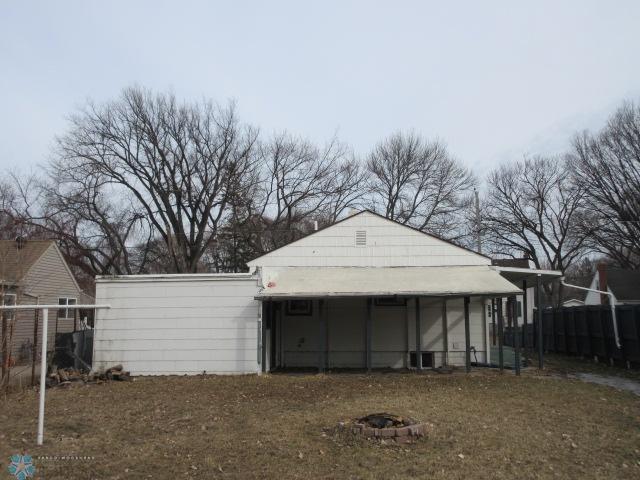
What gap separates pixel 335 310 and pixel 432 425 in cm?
854

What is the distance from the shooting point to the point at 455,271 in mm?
15484

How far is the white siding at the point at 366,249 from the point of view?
636 inches

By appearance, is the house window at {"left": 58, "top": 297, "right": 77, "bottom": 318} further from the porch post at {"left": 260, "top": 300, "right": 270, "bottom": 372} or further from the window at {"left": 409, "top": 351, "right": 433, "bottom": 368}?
the window at {"left": 409, "top": 351, "right": 433, "bottom": 368}

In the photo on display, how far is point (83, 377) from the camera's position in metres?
13.1

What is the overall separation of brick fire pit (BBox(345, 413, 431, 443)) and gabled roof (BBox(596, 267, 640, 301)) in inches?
1421

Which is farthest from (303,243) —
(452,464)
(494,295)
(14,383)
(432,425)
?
(452,464)

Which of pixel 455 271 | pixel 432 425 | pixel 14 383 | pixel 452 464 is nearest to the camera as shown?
pixel 452 464

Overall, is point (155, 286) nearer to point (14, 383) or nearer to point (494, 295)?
point (14, 383)

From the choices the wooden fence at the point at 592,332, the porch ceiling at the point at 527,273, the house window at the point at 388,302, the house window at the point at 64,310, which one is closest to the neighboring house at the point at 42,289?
the house window at the point at 64,310

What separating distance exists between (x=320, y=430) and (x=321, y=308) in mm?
6267

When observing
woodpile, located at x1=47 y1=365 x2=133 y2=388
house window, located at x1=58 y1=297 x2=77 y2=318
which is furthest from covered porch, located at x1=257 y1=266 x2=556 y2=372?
house window, located at x1=58 y1=297 x2=77 y2=318

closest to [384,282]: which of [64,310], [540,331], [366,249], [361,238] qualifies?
[366,249]

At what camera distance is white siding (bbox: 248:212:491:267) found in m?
16.2

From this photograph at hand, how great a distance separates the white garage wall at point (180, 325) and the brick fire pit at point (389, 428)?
7.16 meters
